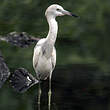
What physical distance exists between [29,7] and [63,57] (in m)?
1.58

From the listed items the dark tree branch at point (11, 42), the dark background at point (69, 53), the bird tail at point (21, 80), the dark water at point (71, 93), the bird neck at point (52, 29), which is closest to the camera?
the dark tree branch at point (11, 42)

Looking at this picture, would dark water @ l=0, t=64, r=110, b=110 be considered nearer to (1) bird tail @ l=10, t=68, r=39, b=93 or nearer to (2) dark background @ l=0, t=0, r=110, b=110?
(2) dark background @ l=0, t=0, r=110, b=110

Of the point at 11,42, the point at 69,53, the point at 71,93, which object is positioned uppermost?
the point at 69,53

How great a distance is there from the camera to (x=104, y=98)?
964 centimetres

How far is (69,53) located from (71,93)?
159 inches

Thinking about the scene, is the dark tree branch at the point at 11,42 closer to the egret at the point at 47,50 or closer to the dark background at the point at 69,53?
the egret at the point at 47,50

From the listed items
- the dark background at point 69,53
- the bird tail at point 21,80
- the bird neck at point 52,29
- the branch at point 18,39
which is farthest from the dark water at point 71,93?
the branch at point 18,39

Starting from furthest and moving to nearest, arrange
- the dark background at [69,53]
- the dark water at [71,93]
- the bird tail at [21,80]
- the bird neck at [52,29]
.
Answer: the dark background at [69,53] < the dark water at [71,93] < the bird neck at [52,29] < the bird tail at [21,80]

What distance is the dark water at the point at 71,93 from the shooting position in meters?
8.73

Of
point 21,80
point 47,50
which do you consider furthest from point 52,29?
point 21,80

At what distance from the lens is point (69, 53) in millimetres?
14180

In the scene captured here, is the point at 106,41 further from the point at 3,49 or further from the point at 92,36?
the point at 3,49

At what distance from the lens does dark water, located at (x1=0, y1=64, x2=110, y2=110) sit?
873cm

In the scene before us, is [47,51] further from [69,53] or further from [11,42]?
[69,53]
